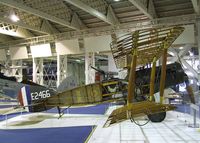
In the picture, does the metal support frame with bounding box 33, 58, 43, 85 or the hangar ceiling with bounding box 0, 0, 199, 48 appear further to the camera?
the metal support frame with bounding box 33, 58, 43, 85

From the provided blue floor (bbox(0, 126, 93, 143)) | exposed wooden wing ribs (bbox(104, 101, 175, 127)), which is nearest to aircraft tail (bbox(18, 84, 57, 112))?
blue floor (bbox(0, 126, 93, 143))

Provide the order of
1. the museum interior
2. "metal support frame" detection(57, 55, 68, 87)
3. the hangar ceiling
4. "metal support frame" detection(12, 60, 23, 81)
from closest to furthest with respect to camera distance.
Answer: the museum interior → the hangar ceiling → "metal support frame" detection(57, 55, 68, 87) → "metal support frame" detection(12, 60, 23, 81)

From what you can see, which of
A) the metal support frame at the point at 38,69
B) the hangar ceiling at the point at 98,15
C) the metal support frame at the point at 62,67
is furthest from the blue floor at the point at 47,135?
the metal support frame at the point at 38,69

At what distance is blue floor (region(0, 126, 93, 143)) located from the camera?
643cm

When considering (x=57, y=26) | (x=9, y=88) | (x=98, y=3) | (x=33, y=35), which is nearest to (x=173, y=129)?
(x=9, y=88)

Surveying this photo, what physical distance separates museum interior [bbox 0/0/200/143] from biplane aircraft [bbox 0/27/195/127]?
20mm

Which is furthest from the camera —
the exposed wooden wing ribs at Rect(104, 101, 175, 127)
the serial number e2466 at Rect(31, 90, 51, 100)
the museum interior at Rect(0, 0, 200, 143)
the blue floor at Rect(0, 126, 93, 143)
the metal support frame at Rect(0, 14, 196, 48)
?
the metal support frame at Rect(0, 14, 196, 48)

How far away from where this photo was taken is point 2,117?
10.9 meters

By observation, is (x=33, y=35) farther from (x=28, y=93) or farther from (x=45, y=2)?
(x=28, y=93)

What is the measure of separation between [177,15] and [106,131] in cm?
865

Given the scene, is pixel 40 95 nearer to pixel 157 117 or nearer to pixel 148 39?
pixel 157 117

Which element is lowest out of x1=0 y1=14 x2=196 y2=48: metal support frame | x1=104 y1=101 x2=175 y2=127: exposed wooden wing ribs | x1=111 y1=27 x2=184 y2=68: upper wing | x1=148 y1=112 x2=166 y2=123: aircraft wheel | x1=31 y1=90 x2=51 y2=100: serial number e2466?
x1=148 y1=112 x2=166 y2=123: aircraft wheel

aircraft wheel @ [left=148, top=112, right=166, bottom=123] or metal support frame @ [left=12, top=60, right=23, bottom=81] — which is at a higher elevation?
metal support frame @ [left=12, top=60, right=23, bottom=81]

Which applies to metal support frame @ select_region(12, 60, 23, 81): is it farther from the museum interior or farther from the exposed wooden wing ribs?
the exposed wooden wing ribs
